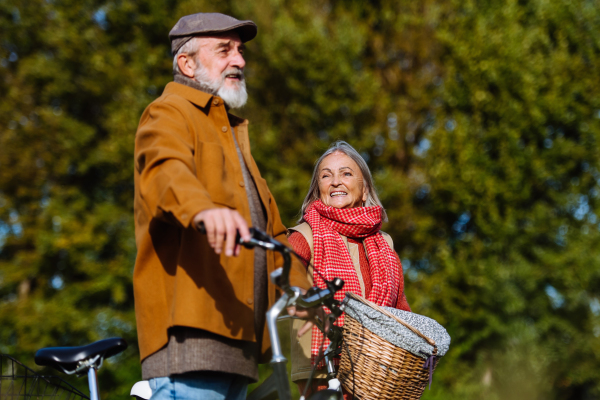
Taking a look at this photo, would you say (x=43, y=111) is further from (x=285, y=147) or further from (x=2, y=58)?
(x=285, y=147)

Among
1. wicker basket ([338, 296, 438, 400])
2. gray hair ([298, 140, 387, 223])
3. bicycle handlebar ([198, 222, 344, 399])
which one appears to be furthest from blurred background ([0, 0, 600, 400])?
bicycle handlebar ([198, 222, 344, 399])

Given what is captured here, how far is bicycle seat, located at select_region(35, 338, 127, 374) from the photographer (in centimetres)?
233

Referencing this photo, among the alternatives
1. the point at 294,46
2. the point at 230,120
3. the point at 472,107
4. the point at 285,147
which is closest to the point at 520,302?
the point at 472,107

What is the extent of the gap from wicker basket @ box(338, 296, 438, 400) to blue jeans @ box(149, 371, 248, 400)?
0.63 metres

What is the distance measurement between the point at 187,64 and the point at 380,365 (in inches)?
58.0

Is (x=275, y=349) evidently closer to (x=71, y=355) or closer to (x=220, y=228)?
(x=220, y=228)

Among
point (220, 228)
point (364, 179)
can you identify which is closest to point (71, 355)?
point (220, 228)

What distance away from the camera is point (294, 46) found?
10.8 meters

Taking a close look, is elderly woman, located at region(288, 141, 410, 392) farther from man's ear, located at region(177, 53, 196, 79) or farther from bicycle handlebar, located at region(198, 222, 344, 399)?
man's ear, located at region(177, 53, 196, 79)

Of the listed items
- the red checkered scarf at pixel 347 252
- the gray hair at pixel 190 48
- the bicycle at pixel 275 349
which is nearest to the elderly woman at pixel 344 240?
the red checkered scarf at pixel 347 252

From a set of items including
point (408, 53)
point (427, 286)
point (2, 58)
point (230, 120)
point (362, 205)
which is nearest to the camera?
point (230, 120)

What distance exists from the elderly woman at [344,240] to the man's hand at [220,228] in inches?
50.3

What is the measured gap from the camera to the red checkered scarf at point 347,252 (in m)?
3.21

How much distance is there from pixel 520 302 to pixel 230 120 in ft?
29.2
